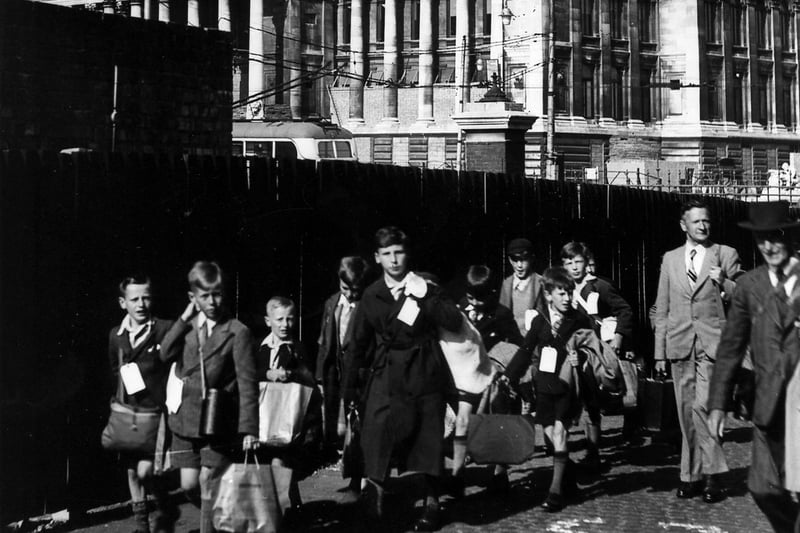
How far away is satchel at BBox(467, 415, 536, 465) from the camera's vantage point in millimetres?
9984

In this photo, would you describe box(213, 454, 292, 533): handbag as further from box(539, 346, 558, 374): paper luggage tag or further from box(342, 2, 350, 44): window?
box(342, 2, 350, 44): window

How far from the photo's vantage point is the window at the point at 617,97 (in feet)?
244

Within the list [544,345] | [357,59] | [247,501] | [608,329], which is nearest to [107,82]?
[608,329]

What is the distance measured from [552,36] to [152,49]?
2194 inches

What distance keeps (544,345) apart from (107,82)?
22.1 ft

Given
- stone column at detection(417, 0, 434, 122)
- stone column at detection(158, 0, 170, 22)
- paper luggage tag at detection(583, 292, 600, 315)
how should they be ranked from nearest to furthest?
paper luggage tag at detection(583, 292, 600, 315), stone column at detection(417, 0, 434, 122), stone column at detection(158, 0, 170, 22)

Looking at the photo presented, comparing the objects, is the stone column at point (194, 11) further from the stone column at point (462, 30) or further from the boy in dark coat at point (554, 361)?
the boy in dark coat at point (554, 361)

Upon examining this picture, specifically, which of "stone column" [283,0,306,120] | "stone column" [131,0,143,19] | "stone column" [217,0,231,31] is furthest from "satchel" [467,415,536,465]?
"stone column" [131,0,143,19]

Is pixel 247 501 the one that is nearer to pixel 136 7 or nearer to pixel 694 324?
pixel 694 324

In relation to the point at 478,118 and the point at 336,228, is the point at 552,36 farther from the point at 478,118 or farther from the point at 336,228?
the point at 336,228

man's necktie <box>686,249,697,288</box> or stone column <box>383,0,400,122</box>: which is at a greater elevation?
stone column <box>383,0,400,122</box>

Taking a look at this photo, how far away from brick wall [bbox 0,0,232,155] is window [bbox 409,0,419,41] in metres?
64.7

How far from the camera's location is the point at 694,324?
438 inches

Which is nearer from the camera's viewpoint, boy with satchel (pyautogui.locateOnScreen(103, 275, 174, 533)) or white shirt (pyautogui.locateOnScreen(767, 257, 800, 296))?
white shirt (pyautogui.locateOnScreen(767, 257, 800, 296))
